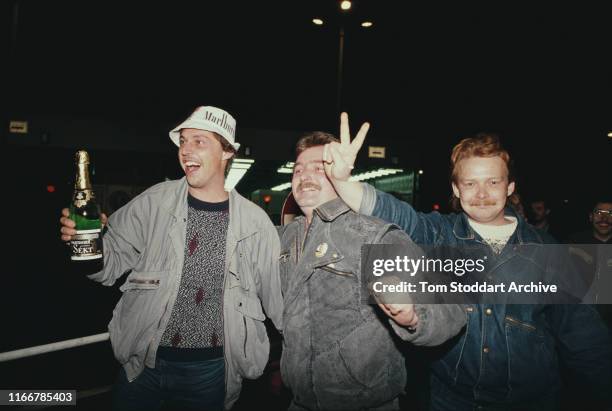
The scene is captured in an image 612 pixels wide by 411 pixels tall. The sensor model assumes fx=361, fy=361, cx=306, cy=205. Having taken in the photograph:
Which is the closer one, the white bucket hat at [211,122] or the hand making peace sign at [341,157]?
the hand making peace sign at [341,157]

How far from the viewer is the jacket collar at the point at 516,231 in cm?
210

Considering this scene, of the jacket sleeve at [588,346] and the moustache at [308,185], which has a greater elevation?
the moustache at [308,185]

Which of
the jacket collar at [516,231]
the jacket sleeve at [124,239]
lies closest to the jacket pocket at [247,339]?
the jacket sleeve at [124,239]

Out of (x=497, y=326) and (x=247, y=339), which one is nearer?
(x=497, y=326)

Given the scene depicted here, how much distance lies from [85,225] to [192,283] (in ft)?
2.70

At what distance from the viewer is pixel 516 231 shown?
2150mm

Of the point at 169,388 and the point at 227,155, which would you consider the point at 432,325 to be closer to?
the point at 169,388

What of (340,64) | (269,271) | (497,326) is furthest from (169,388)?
(340,64)

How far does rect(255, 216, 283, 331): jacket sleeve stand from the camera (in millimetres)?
2652

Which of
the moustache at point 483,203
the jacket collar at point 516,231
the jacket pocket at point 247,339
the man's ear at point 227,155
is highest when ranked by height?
the man's ear at point 227,155

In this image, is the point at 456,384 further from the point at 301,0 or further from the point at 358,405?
the point at 301,0

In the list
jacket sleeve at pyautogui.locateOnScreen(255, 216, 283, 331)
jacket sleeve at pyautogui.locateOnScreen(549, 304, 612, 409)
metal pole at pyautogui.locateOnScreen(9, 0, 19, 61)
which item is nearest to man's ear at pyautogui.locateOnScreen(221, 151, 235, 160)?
jacket sleeve at pyautogui.locateOnScreen(255, 216, 283, 331)

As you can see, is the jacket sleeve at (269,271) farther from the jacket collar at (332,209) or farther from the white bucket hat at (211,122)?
the white bucket hat at (211,122)

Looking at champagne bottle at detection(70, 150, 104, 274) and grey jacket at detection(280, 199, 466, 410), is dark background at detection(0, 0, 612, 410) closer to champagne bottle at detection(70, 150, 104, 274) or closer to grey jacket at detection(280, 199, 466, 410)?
champagne bottle at detection(70, 150, 104, 274)
